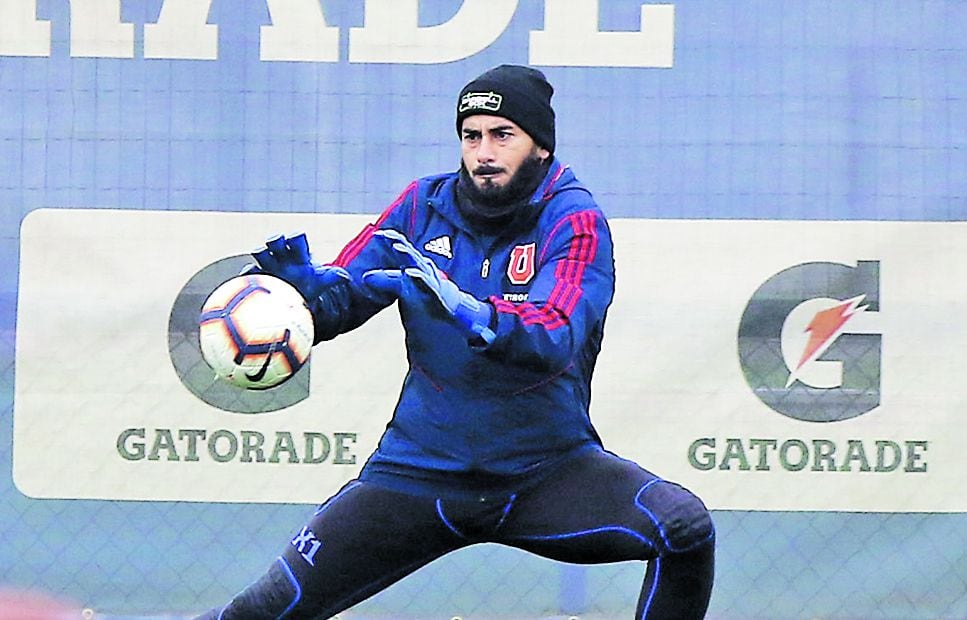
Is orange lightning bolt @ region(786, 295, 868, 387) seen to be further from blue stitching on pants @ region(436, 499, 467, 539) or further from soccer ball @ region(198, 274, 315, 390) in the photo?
soccer ball @ region(198, 274, 315, 390)

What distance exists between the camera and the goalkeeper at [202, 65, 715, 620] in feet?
12.6

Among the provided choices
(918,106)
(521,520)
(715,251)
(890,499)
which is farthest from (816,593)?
(521,520)

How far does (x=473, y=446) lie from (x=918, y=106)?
2.43 meters

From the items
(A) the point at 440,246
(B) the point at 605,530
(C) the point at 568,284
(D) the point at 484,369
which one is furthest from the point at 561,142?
(B) the point at 605,530

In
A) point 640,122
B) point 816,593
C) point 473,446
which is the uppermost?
point 640,122

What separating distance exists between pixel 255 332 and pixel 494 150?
74cm

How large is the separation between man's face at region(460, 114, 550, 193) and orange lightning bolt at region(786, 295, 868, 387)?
1.96 m

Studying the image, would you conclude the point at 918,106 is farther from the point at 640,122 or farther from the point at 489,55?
the point at 489,55

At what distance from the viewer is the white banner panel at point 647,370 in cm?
557

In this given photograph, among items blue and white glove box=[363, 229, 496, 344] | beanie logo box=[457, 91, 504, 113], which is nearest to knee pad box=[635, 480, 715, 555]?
blue and white glove box=[363, 229, 496, 344]

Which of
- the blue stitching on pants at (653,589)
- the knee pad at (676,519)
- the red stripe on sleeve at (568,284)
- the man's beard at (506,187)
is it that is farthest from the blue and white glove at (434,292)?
the blue stitching on pants at (653,589)

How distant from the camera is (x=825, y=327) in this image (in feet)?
18.4

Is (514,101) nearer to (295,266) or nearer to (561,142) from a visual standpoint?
(295,266)

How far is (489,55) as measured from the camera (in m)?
5.55
